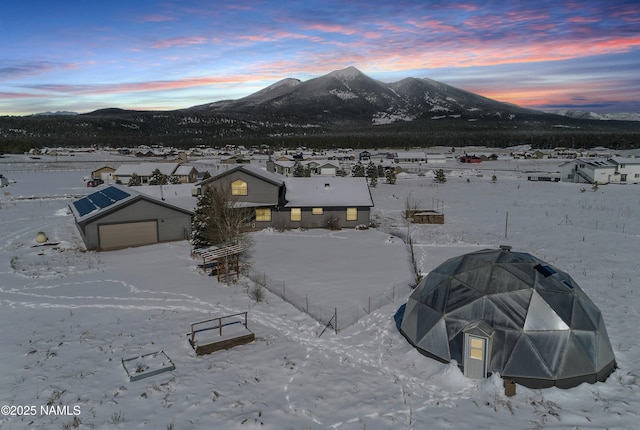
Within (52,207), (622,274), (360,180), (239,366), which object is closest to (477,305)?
(239,366)

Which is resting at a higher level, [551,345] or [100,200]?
[100,200]

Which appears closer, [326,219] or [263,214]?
[263,214]

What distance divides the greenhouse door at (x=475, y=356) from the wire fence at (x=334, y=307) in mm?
4807

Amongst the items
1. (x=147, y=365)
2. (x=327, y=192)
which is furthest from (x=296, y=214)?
(x=147, y=365)

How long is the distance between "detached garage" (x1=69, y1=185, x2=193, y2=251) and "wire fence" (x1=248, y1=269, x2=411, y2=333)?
35.2 feet

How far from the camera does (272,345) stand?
1424cm

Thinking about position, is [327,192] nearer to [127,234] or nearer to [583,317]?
[127,234]

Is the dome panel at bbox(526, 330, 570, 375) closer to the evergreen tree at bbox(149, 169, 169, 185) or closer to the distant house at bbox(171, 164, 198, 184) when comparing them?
the evergreen tree at bbox(149, 169, 169, 185)

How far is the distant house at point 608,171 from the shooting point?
67.0m

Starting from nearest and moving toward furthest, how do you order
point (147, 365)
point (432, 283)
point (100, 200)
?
point (147, 365) → point (432, 283) → point (100, 200)

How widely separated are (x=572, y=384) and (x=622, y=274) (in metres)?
13.1

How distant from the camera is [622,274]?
21.9 m

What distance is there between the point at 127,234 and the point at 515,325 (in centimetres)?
2461

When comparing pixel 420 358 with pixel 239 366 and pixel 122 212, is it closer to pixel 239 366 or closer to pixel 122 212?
pixel 239 366
